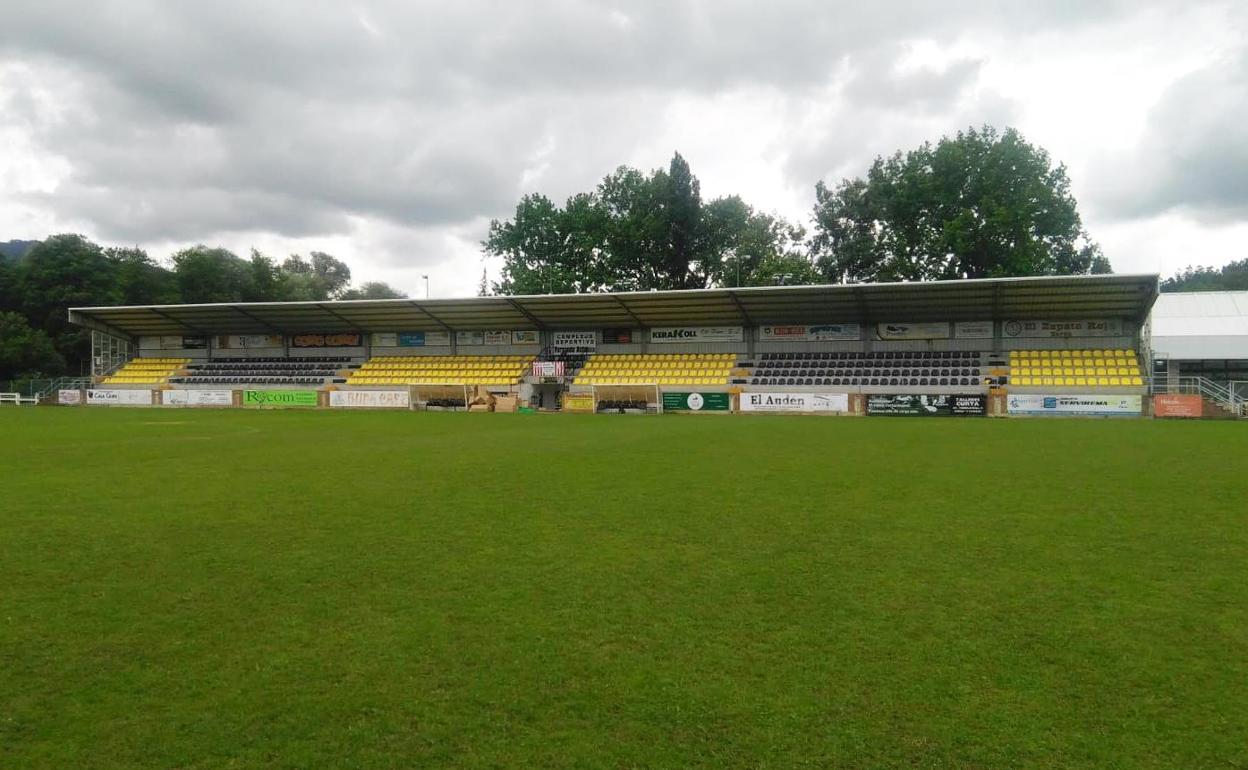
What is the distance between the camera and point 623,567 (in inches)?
263

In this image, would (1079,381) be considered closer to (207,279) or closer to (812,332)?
(812,332)

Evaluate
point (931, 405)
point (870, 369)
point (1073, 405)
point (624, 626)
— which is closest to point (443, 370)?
point (870, 369)

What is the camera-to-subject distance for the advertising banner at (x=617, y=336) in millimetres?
48500

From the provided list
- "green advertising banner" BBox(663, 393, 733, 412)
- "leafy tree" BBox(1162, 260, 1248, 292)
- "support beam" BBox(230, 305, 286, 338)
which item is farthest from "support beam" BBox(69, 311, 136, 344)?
"leafy tree" BBox(1162, 260, 1248, 292)

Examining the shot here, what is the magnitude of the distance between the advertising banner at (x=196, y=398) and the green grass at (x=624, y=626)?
3939 cm

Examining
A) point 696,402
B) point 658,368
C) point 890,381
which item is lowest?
point 696,402

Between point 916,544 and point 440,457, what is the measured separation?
10.7 metres

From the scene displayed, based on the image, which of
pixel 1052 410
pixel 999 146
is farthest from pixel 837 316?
pixel 999 146

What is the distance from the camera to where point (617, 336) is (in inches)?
1921

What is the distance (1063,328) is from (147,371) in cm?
5823

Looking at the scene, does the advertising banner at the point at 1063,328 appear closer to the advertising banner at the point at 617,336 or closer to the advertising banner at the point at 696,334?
the advertising banner at the point at 696,334

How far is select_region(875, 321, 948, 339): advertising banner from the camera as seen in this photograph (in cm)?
4338

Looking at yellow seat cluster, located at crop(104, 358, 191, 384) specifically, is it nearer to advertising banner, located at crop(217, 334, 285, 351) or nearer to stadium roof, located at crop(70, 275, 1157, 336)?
stadium roof, located at crop(70, 275, 1157, 336)

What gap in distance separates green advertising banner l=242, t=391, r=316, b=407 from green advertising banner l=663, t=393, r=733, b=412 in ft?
72.0
